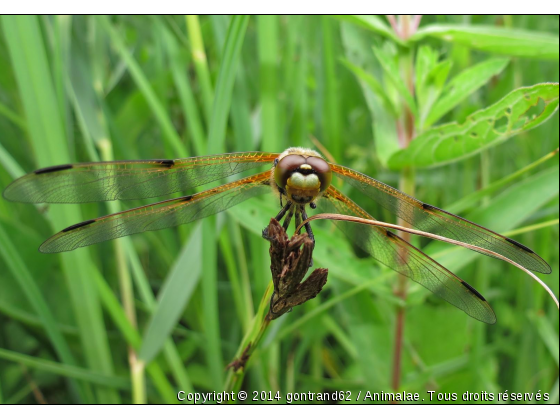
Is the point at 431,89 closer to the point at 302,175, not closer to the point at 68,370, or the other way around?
the point at 302,175

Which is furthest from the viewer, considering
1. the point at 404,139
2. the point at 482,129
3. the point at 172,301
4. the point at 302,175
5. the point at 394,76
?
the point at 404,139

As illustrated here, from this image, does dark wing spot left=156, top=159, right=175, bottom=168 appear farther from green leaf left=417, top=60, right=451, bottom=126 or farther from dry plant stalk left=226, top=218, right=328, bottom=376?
green leaf left=417, top=60, right=451, bottom=126

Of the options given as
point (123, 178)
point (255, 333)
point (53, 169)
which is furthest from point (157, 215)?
point (255, 333)

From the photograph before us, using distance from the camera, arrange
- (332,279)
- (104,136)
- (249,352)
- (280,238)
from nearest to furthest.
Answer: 1. (280,238)
2. (249,352)
3. (332,279)
4. (104,136)

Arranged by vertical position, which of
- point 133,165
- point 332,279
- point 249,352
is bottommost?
point 332,279

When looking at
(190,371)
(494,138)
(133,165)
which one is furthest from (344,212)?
(190,371)

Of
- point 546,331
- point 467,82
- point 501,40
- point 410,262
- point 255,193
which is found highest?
point 501,40

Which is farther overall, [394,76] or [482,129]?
[394,76]

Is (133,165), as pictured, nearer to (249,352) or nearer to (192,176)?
(192,176)
